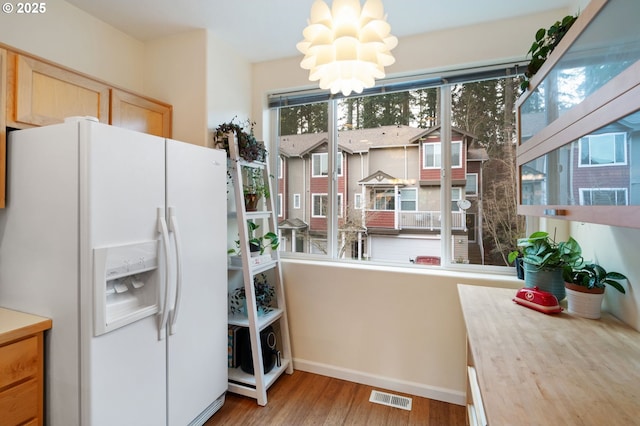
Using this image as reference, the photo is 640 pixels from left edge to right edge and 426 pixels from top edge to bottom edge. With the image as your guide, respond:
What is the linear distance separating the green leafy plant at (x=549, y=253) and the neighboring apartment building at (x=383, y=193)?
50 cm

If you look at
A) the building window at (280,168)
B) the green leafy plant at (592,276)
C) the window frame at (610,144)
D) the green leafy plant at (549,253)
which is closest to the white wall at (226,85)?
the building window at (280,168)

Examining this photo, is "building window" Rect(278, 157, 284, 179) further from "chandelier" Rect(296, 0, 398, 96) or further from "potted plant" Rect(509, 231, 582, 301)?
"potted plant" Rect(509, 231, 582, 301)

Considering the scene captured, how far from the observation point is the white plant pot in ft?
4.62

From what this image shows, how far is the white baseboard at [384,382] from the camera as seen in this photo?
82.7 inches

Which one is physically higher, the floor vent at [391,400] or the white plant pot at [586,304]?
the white plant pot at [586,304]

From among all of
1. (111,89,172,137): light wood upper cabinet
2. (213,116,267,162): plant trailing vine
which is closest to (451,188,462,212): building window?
(213,116,267,162): plant trailing vine

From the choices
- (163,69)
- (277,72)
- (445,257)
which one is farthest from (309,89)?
(445,257)

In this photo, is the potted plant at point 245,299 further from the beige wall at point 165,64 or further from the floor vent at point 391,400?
the beige wall at point 165,64

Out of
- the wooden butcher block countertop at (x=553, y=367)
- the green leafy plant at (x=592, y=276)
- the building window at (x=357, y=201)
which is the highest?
the building window at (x=357, y=201)

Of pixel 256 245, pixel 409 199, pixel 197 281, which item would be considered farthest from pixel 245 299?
pixel 409 199

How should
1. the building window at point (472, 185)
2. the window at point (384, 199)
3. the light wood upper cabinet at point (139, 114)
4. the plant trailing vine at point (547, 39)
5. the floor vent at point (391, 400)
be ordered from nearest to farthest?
the plant trailing vine at point (547, 39)
the light wood upper cabinet at point (139, 114)
the floor vent at point (391, 400)
the building window at point (472, 185)
the window at point (384, 199)

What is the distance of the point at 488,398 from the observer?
Result: 85 cm

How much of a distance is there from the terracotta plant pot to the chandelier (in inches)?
55.8

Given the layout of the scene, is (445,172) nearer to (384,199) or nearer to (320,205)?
(384,199)
